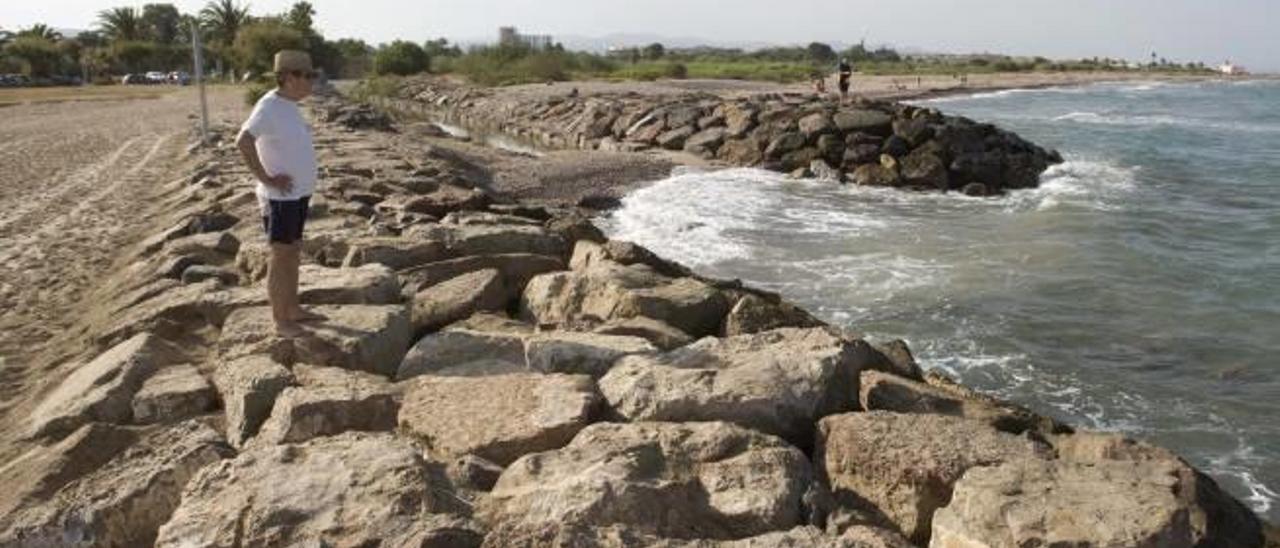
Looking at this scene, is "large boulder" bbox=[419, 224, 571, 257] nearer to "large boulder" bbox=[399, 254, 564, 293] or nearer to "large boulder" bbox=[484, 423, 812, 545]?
"large boulder" bbox=[399, 254, 564, 293]

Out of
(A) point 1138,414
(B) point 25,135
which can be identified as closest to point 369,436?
(A) point 1138,414

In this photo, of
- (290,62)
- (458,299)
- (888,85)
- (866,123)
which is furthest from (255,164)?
(888,85)

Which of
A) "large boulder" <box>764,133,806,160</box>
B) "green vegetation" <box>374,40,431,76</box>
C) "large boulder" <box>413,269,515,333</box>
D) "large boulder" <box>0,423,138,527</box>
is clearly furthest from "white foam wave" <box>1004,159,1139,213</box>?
"green vegetation" <box>374,40,431,76</box>

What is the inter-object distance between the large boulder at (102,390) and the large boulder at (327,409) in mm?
897

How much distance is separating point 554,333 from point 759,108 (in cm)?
2379

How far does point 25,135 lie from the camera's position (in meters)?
21.2

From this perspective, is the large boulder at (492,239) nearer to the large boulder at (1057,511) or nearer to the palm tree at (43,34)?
the large boulder at (1057,511)

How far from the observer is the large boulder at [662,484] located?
11.7 feet

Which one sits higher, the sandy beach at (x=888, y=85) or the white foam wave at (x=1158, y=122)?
the sandy beach at (x=888, y=85)

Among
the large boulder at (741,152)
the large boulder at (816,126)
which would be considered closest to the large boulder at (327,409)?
the large boulder at (741,152)

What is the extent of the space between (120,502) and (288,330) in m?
1.85

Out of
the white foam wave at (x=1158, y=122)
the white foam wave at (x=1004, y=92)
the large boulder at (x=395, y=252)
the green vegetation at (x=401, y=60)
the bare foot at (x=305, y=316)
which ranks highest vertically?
the green vegetation at (x=401, y=60)

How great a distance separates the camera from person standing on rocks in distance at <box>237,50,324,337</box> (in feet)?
17.3

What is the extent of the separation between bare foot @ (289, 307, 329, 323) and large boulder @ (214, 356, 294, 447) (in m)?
0.59
